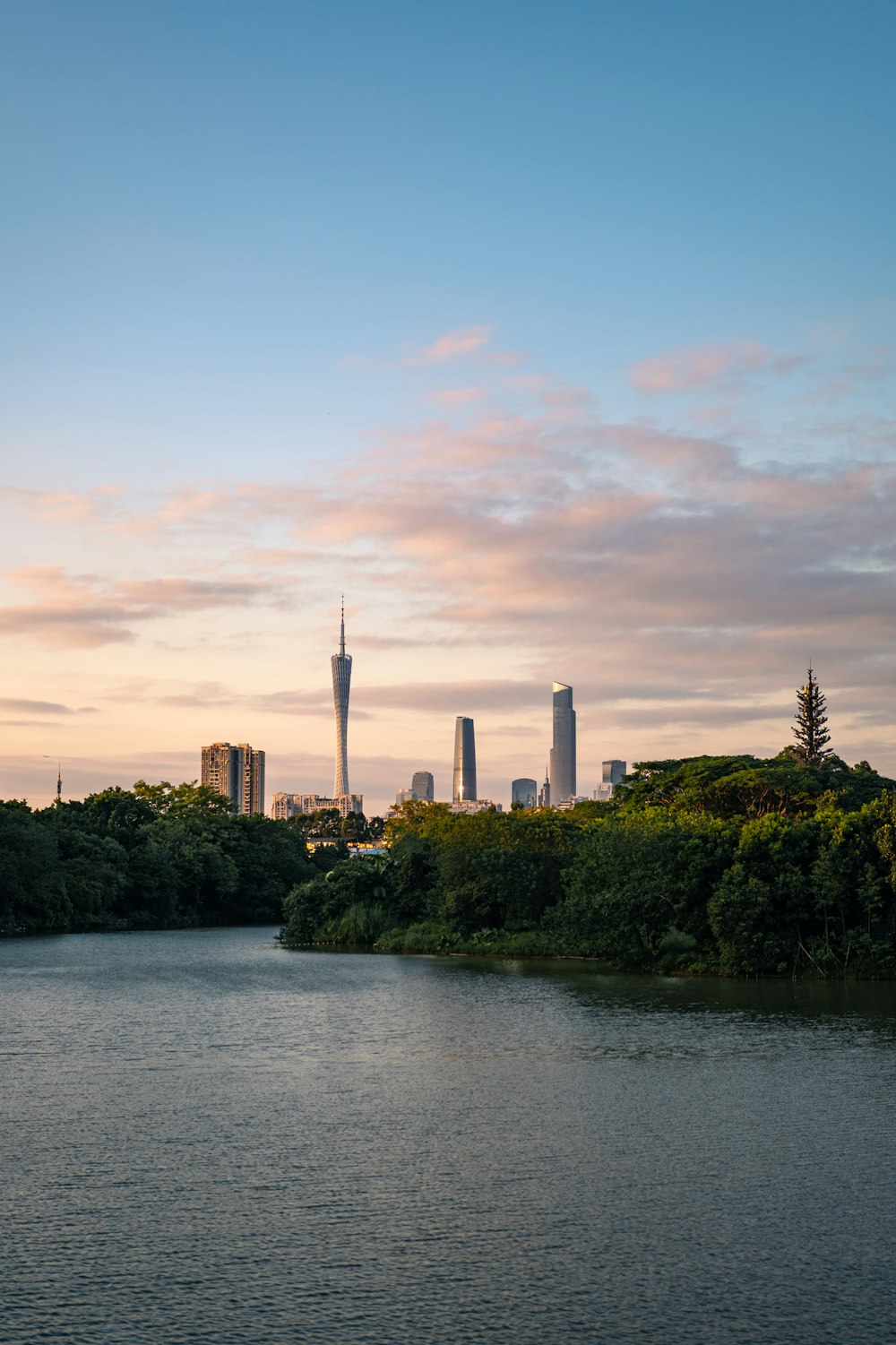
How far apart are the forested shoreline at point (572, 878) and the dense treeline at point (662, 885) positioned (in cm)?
8

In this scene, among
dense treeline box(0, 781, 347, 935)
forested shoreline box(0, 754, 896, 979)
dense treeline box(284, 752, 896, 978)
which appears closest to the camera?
dense treeline box(284, 752, 896, 978)

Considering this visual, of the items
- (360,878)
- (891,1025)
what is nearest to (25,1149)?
(891,1025)

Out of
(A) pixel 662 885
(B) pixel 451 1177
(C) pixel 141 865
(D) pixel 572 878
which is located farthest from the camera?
(C) pixel 141 865

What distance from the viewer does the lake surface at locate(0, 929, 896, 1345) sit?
13.2 m

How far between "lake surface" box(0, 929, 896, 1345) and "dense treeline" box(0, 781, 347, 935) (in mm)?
44643

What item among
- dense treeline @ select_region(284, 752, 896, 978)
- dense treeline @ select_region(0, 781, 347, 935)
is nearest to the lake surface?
dense treeline @ select_region(284, 752, 896, 978)

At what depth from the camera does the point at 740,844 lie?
156ft

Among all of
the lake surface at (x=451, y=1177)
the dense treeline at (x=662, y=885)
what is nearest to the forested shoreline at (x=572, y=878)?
the dense treeline at (x=662, y=885)

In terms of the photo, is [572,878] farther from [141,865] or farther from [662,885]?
[141,865]

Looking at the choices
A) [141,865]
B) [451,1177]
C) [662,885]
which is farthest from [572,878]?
[141,865]

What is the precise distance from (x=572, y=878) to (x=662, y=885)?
32.8 feet

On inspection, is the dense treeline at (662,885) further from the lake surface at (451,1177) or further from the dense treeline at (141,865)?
the dense treeline at (141,865)

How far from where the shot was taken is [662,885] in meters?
48.2

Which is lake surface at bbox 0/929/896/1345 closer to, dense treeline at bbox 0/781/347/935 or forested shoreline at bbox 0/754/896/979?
forested shoreline at bbox 0/754/896/979
